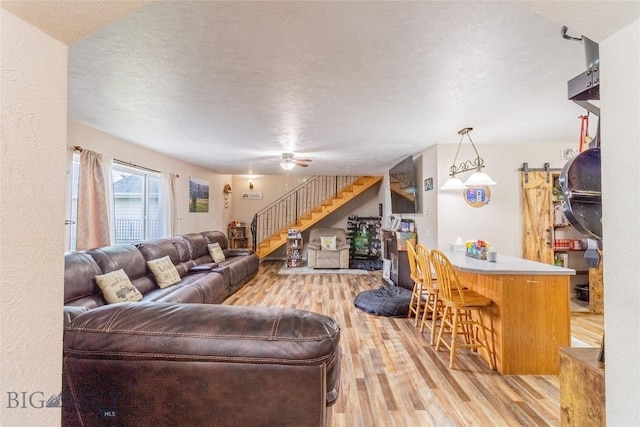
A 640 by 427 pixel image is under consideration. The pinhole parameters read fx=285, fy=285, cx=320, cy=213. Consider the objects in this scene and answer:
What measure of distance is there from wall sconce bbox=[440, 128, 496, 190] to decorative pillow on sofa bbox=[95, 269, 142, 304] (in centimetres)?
379

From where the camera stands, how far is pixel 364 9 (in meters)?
1.40

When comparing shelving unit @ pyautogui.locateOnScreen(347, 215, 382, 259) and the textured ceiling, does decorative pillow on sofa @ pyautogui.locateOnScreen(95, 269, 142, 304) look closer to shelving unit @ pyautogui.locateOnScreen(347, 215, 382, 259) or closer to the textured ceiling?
the textured ceiling

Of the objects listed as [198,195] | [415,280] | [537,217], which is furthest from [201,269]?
[537,217]

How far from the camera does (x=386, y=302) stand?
3.86 m

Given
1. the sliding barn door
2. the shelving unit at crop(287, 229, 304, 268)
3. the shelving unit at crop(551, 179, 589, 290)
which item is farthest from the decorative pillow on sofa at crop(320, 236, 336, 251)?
the shelving unit at crop(551, 179, 589, 290)

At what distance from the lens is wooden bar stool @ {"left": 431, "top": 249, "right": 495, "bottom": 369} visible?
8.27 feet

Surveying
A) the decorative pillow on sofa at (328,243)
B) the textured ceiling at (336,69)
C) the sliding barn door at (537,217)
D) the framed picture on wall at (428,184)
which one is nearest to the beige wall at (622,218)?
the textured ceiling at (336,69)

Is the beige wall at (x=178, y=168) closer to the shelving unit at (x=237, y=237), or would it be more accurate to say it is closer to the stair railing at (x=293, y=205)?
the shelving unit at (x=237, y=237)

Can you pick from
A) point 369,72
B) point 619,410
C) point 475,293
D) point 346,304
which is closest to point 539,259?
point 475,293

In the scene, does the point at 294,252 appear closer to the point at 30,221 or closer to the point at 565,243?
the point at 565,243

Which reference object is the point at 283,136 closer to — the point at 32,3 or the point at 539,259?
the point at 32,3

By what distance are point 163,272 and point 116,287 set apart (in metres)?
0.87

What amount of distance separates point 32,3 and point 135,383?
3.65ft

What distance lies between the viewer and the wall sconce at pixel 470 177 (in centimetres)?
311
